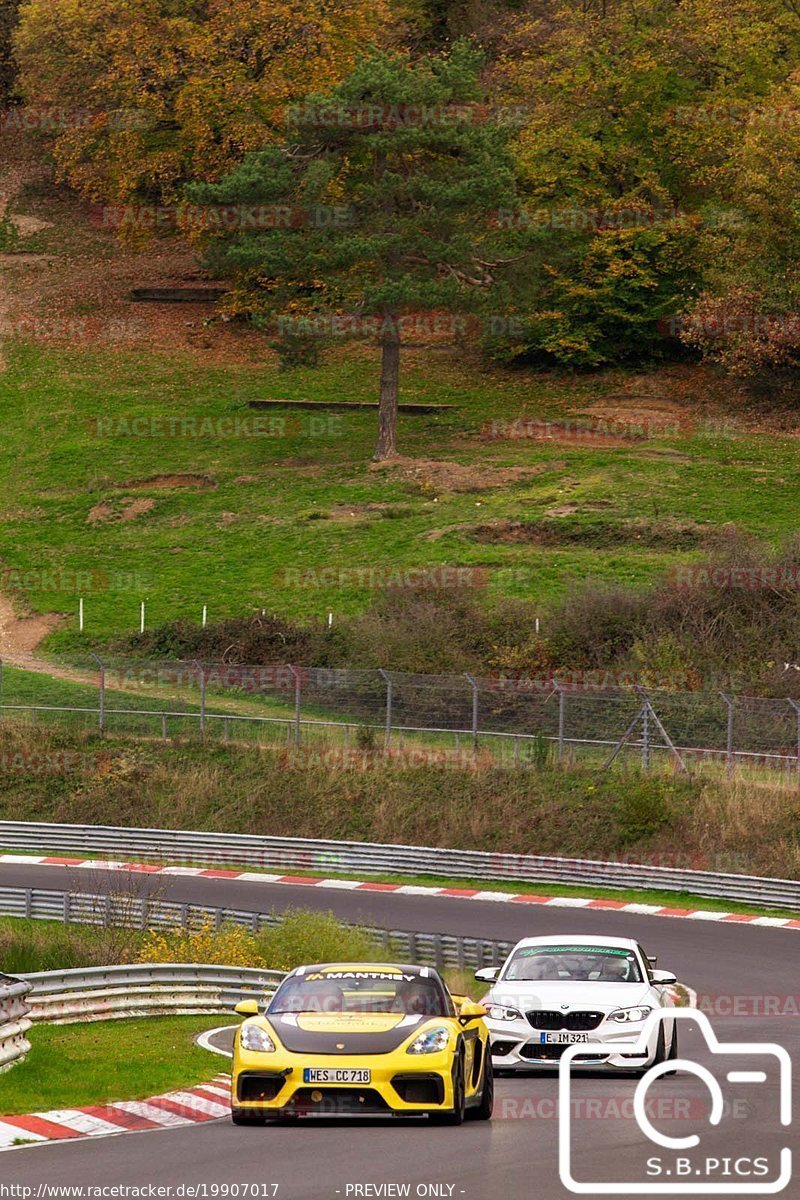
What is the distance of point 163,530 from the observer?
214ft

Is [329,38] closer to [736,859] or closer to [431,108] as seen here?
[431,108]

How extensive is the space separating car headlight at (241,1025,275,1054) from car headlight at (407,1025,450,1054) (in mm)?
1044

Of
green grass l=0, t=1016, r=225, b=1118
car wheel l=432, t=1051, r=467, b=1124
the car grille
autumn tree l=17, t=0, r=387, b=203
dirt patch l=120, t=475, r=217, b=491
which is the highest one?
autumn tree l=17, t=0, r=387, b=203

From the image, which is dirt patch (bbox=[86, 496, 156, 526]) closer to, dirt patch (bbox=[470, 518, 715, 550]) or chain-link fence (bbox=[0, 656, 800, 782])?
dirt patch (bbox=[470, 518, 715, 550])

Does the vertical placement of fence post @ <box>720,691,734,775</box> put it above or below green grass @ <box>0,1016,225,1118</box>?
below

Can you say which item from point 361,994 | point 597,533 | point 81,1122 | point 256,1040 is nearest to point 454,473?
point 597,533

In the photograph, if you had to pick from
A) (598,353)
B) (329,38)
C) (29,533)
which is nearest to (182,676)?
(29,533)

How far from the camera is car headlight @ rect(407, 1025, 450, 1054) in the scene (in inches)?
533

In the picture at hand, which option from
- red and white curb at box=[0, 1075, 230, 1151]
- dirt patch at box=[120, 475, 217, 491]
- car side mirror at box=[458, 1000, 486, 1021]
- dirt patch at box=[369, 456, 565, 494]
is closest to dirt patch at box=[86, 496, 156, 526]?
dirt patch at box=[120, 475, 217, 491]

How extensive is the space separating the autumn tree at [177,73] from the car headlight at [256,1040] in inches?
2640

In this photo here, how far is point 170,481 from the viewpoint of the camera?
6944cm

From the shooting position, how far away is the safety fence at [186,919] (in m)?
27.7

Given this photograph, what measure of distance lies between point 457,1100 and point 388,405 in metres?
54.7

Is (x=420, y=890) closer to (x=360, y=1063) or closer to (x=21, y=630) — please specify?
(x=21, y=630)
